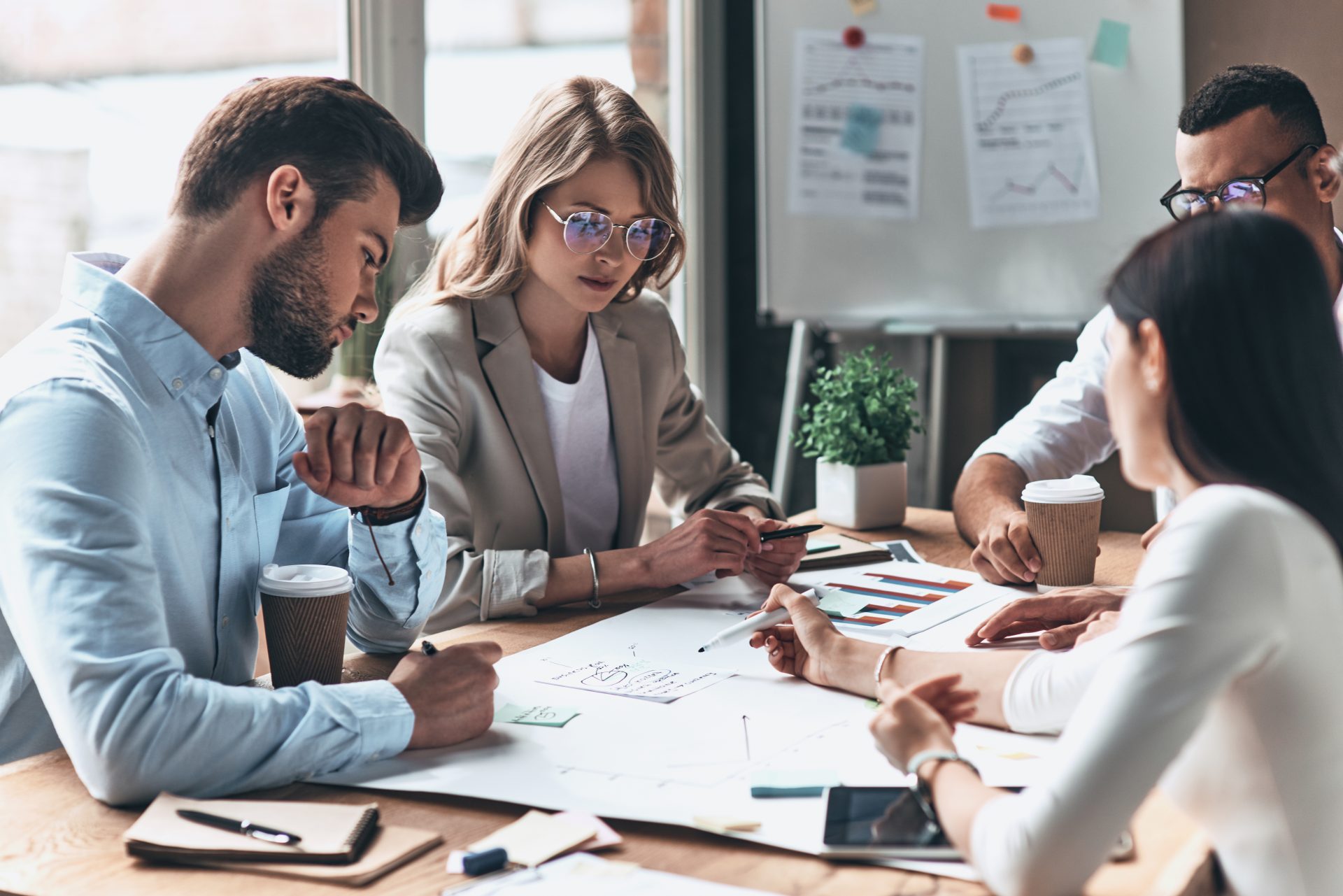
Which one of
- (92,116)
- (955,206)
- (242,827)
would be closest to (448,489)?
(242,827)

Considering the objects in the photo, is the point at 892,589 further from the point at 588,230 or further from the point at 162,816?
the point at 162,816

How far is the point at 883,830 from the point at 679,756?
0.24 meters

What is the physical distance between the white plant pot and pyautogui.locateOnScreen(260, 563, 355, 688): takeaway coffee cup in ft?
3.55

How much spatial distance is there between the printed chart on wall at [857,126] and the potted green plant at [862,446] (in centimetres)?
145

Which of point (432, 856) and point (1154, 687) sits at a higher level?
point (1154, 687)

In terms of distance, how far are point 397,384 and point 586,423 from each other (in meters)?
0.37

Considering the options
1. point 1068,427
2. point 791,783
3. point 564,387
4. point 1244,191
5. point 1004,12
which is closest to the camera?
point 791,783

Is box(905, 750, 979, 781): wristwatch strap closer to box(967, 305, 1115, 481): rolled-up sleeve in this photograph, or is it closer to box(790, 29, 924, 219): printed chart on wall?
box(967, 305, 1115, 481): rolled-up sleeve

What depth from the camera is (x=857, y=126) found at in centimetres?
352

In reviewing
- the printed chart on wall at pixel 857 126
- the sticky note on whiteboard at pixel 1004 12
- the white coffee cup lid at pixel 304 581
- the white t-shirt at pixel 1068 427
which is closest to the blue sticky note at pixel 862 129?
the printed chart on wall at pixel 857 126

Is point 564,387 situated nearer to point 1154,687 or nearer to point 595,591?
point 595,591

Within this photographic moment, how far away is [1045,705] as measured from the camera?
43.6 inches

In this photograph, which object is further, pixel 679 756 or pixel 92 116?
pixel 92 116

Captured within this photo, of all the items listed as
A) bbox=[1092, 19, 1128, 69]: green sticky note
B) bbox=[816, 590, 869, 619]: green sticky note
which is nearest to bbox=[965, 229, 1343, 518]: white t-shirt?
bbox=[816, 590, 869, 619]: green sticky note
